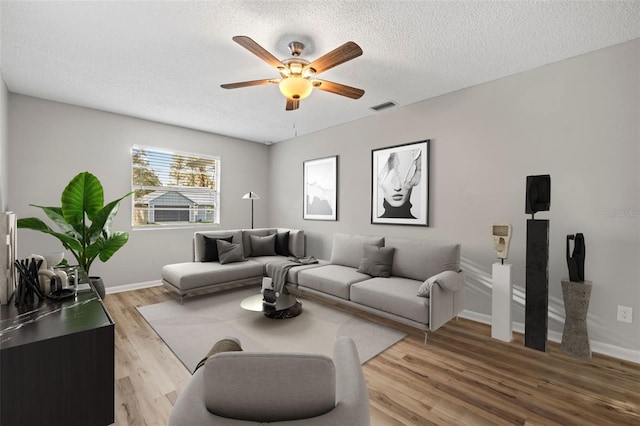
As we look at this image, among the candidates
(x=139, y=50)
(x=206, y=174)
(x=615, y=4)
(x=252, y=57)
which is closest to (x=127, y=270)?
(x=206, y=174)

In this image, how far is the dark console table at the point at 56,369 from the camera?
128 centimetres

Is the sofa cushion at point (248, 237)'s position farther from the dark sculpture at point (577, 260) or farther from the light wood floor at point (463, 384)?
the dark sculpture at point (577, 260)

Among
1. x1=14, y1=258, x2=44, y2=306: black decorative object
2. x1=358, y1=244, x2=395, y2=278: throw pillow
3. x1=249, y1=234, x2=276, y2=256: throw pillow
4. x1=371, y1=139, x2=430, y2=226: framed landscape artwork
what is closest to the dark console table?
x1=14, y1=258, x2=44, y2=306: black decorative object

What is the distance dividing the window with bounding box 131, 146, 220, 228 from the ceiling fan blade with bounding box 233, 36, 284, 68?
3419 millimetres

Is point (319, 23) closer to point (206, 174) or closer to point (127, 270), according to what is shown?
point (206, 174)

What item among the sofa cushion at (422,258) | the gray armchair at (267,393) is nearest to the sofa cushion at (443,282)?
the sofa cushion at (422,258)

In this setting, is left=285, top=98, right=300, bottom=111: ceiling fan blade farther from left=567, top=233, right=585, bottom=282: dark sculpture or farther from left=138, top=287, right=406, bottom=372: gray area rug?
left=567, top=233, right=585, bottom=282: dark sculpture

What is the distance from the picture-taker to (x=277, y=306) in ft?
10.0

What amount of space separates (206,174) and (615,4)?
5405 millimetres

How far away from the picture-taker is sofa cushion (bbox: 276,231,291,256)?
5.04 m

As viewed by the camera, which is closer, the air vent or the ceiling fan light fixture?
the ceiling fan light fixture

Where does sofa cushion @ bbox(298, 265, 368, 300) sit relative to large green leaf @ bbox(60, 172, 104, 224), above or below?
below

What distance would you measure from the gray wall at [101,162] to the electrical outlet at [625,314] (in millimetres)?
5460

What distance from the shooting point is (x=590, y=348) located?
2.51 m
